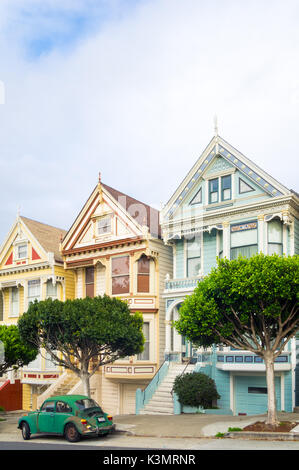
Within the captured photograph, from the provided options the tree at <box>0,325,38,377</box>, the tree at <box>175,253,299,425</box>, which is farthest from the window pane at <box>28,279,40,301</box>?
the tree at <box>175,253,299,425</box>

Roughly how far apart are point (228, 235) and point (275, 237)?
7.54 feet

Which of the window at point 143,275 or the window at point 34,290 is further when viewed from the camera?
the window at point 34,290

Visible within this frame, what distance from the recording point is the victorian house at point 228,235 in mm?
23812

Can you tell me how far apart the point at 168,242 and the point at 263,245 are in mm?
5916

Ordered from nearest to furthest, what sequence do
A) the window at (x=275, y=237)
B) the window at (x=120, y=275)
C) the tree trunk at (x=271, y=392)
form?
1. the tree trunk at (x=271, y=392)
2. the window at (x=275, y=237)
3. the window at (x=120, y=275)

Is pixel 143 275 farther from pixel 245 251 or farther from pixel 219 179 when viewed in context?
pixel 219 179

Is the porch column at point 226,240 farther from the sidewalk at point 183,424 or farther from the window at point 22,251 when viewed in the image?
the window at point 22,251

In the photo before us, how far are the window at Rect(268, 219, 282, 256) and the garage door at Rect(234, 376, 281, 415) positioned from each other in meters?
5.85

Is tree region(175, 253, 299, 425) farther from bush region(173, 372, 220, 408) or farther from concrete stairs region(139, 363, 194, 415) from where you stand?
concrete stairs region(139, 363, 194, 415)

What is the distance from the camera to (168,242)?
28547 millimetres

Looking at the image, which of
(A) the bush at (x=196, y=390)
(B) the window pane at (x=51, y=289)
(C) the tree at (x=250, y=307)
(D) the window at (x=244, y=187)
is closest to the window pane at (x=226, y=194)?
(D) the window at (x=244, y=187)

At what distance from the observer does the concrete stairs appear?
24.2 meters

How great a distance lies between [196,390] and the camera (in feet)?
75.8
